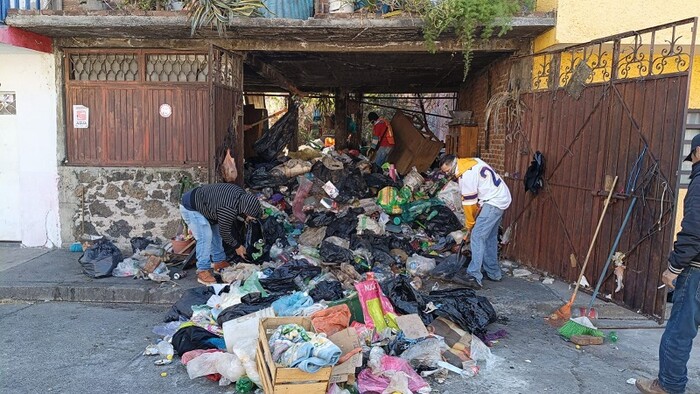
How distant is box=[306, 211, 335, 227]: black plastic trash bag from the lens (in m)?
8.11

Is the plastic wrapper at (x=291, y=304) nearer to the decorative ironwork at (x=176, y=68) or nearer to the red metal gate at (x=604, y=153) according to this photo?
the red metal gate at (x=604, y=153)

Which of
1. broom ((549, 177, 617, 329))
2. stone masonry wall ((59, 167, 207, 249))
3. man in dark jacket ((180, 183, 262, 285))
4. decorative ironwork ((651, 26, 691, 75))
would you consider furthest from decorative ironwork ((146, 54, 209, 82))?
decorative ironwork ((651, 26, 691, 75))

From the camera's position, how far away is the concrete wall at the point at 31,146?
785 cm

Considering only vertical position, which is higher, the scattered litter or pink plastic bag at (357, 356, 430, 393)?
the scattered litter

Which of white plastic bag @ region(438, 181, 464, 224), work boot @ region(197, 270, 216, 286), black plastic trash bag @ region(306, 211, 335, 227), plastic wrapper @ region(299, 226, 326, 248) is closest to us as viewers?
work boot @ region(197, 270, 216, 286)

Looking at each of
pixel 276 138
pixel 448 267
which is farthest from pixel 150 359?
pixel 276 138

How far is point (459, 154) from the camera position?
9.92 meters

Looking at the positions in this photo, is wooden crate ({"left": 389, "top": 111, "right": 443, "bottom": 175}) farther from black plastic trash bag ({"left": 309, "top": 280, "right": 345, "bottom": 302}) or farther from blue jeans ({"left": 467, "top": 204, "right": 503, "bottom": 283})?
black plastic trash bag ({"left": 309, "top": 280, "right": 345, "bottom": 302})

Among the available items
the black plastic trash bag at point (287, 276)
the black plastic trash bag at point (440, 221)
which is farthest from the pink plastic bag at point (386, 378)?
the black plastic trash bag at point (440, 221)

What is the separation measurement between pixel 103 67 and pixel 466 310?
650 centimetres

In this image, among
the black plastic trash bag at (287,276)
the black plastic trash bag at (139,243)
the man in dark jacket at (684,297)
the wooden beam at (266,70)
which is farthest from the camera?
the wooden beam at (266,70)

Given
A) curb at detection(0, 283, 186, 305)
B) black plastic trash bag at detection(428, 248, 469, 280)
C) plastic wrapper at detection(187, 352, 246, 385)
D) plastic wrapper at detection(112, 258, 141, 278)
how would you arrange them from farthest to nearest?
plastic wrapper at detection(112, 258, 141, 278)
black plastic trash bag at detection(428, 248, 469, 280)
curb at detection(0, 283, 186, 305)
plastic wrapper at detection(187, 352, 246, 385)

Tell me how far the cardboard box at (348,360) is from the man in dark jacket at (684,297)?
230 cm

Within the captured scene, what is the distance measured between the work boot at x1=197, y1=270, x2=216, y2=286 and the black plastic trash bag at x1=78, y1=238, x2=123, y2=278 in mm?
1250
